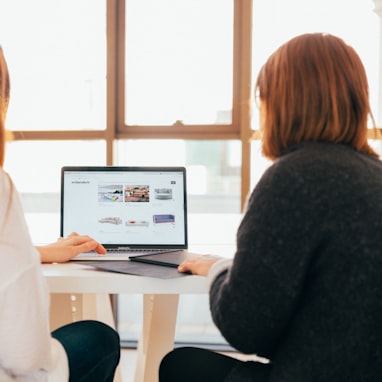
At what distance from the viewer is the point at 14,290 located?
1.01 meters

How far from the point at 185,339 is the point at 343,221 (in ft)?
8.22

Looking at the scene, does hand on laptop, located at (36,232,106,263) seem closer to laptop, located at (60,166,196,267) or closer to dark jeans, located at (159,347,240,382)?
laptop, located at (60,166,196,267)

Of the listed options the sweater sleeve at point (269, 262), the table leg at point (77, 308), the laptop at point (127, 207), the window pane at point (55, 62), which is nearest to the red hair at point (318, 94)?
the sweater sleeve at point (269, 262)

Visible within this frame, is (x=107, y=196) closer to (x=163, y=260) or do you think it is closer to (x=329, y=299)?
(x=163, y=260)

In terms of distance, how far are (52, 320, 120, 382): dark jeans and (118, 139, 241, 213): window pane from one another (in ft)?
6.30

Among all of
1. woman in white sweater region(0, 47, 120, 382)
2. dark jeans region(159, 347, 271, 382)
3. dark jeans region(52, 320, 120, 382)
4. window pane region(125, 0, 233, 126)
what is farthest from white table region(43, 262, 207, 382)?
window pane region(125, 0, 233, 126)

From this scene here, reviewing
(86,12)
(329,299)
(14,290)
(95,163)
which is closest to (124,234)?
(14,290)

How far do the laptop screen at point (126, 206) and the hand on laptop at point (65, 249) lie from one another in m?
0.22

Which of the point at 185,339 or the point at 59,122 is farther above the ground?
the point at 59,122

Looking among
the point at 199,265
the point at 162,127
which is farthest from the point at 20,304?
the point at 162,127

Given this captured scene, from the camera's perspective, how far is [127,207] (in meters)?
1.99

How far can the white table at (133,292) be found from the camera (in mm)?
1467

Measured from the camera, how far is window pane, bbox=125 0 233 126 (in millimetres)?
3248

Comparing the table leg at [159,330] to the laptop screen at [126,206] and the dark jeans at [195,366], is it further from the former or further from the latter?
the dark jeans at [195,366]
